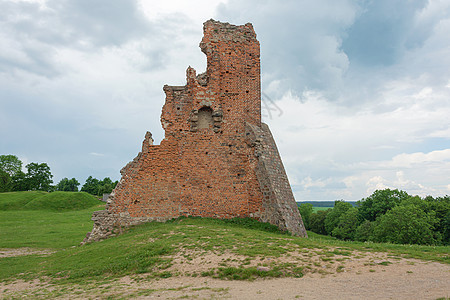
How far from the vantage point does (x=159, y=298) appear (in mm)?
6242

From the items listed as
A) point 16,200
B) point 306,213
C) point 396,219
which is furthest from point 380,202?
point 16,200

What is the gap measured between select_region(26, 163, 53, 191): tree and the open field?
56.8 m

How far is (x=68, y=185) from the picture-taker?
90.1 m

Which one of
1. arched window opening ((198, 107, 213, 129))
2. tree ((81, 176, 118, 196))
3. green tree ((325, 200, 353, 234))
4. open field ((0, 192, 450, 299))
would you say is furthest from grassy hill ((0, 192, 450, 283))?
tree ((81, 176, 118, 196))

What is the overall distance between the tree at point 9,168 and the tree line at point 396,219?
62112mm

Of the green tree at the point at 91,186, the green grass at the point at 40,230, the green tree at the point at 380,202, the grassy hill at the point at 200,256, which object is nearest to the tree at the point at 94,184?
the green tree at the point at 91,186

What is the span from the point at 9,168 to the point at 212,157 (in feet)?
220

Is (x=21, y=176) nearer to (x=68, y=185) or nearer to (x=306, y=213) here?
(x=68, y=185)

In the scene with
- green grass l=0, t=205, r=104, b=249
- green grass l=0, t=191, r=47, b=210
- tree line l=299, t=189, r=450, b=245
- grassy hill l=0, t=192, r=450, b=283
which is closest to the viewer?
grassy hill l=0, t=192, r=450, b=283

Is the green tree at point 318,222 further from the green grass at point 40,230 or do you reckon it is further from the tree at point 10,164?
the tree at point 10,164

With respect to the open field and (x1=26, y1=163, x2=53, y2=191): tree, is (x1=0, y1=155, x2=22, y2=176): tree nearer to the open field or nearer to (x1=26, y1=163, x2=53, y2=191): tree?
(x1=26, y1=163, x2=53, y2=191): tree

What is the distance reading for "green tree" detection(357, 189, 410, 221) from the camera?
38.5m

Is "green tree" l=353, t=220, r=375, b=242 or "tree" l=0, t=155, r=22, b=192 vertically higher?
"tree" l=0, t=155, r=22, b=192

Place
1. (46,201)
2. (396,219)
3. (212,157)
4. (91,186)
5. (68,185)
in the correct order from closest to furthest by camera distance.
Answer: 1. (212,157)
2. (396,219)
3. (46,201)
4. (91,186)
5. (68,185)
